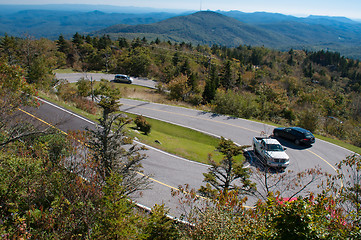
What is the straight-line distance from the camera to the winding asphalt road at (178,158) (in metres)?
13.1

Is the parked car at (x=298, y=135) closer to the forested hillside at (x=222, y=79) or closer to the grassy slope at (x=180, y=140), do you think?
A: the grassy slope at (x=180, y=140)

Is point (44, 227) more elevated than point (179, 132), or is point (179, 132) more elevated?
point (44, 227)

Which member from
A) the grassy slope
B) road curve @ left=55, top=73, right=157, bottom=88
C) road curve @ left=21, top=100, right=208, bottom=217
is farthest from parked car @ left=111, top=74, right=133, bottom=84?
road curve @ left=21, top=100, right=208, bottom=217

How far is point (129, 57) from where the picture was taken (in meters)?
57.8

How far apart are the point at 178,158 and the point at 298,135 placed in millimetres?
11532

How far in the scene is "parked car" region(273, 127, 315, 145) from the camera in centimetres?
2055

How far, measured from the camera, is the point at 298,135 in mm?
20844

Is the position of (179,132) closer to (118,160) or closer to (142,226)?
(118,160)

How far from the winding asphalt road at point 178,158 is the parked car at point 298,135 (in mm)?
544

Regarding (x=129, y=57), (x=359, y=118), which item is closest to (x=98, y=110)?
(x=129, y=57)

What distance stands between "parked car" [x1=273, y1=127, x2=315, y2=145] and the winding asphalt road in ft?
1.78

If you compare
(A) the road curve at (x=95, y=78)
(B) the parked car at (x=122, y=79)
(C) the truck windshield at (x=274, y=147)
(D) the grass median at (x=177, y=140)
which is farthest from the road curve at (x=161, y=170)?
(A) the road curve at (x=95, y=78)

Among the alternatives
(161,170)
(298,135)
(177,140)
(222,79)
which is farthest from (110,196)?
(222,79)

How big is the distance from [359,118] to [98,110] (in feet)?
132
